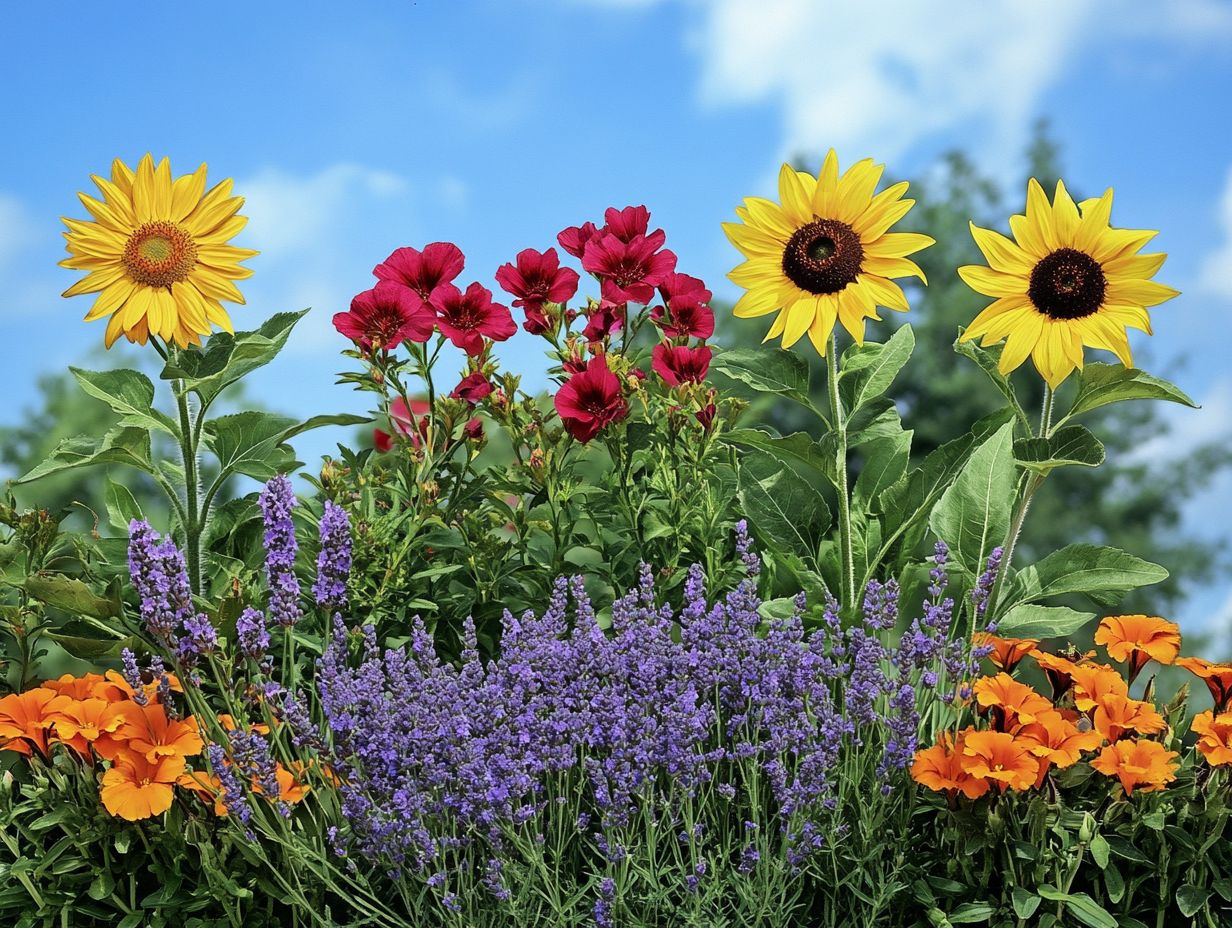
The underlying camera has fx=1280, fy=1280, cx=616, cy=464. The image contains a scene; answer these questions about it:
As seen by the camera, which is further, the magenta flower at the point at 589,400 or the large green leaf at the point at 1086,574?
the large green leaf at the point at 1086,574

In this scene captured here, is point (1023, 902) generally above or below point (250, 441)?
below

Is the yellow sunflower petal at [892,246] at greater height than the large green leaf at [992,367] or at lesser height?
greater

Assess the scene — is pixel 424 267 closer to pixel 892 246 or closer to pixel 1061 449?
pixel 892 246

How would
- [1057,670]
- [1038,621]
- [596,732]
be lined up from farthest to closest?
[1038,621] → [1057,670] → [596,732]

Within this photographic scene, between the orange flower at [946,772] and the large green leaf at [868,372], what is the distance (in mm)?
1218

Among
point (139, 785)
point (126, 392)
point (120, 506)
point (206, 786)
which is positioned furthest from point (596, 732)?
point (120, 506)

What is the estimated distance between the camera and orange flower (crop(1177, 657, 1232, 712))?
3.01m

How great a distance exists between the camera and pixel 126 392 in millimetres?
3598

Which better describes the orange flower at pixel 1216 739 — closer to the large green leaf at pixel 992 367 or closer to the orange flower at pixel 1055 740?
the orange flower at pixel 1055 740

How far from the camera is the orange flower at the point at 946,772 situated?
257 cm

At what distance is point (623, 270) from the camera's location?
358cm

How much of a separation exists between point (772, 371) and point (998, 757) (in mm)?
1345

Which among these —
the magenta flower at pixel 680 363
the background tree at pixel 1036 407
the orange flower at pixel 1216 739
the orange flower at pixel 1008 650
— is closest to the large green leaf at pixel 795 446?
the magenta flower at pixel 680 363

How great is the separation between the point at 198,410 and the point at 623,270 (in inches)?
52.1
